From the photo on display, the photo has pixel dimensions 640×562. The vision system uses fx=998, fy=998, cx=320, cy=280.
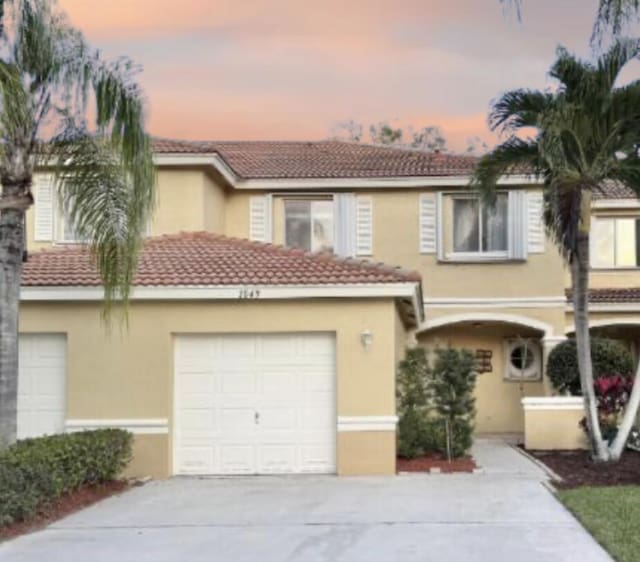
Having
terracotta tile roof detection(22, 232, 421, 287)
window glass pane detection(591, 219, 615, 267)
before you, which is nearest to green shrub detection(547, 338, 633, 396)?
window glass pane detection(591, 219, 615, 267)

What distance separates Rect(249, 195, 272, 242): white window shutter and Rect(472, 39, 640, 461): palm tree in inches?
319

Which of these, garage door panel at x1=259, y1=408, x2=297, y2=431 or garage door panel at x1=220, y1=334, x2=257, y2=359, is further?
garage door panel at x1=220, y1=334, x2=257, y2=359

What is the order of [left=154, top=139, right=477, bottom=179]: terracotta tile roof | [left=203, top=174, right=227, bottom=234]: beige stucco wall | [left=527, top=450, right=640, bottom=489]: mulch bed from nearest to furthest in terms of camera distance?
[left=527, top=450, right=640, bottom=489]: mulch bed → [left=203, top=174, right=227, bottom=234]: beige stucco wall → [left=154, top=139, right=477, bottom=179]: terracotta tile roof

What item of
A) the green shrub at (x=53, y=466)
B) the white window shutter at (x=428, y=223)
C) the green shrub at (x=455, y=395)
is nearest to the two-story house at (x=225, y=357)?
the green shrub at (x=455, y=395)

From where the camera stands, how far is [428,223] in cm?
2383

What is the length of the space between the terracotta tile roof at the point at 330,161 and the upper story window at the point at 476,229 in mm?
930

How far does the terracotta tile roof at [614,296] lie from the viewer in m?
24.4

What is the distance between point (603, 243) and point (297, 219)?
8.46 m

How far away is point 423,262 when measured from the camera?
938 inches

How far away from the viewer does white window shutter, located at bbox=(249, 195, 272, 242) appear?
23.9 meters

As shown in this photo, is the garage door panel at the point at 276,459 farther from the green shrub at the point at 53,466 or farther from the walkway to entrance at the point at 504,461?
the walkway to entrance at the point at 504,461

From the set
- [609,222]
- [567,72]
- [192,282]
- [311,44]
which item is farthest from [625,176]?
[609,222]

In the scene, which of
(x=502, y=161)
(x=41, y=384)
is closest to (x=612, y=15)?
(x=502, y=161)

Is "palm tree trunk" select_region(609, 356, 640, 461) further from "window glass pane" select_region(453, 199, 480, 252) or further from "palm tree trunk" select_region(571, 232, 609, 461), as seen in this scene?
"window glass pane" select_region(453, 199, 480, 252)
